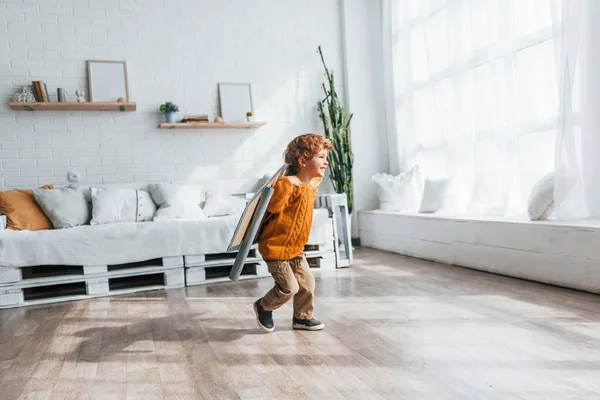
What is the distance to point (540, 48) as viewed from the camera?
3.35 m

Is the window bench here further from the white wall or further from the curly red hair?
the curly red hair

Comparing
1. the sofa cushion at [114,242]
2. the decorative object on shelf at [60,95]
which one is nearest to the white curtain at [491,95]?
the sofa cushion at [114,242]

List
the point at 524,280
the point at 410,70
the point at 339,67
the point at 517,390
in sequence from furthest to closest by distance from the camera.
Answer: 1. the point at 339,67
2. the point at 410,70
3. the point at 524,280
4. the point at 517,390

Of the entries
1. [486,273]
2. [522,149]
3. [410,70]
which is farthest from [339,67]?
[486,273]

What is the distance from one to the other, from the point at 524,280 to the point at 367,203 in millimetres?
2404

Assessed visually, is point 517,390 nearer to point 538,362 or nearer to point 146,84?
point 538,362

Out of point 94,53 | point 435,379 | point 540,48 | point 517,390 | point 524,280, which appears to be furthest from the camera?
point 94,53

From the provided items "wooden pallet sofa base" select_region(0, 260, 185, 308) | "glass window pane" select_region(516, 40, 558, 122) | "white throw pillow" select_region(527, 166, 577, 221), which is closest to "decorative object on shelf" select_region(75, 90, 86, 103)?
"wooden pallet sofa base" select_region(0, 260, 185, 308)

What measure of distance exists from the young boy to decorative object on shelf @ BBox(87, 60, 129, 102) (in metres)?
2.70

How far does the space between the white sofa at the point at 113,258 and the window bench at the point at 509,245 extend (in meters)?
0.90

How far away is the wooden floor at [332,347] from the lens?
167 cm

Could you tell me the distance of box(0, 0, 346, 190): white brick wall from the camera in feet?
13.9

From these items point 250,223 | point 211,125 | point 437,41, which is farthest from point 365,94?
point 250,223

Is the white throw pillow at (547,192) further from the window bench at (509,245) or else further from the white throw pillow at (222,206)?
the white throw pillow at (222,206)
